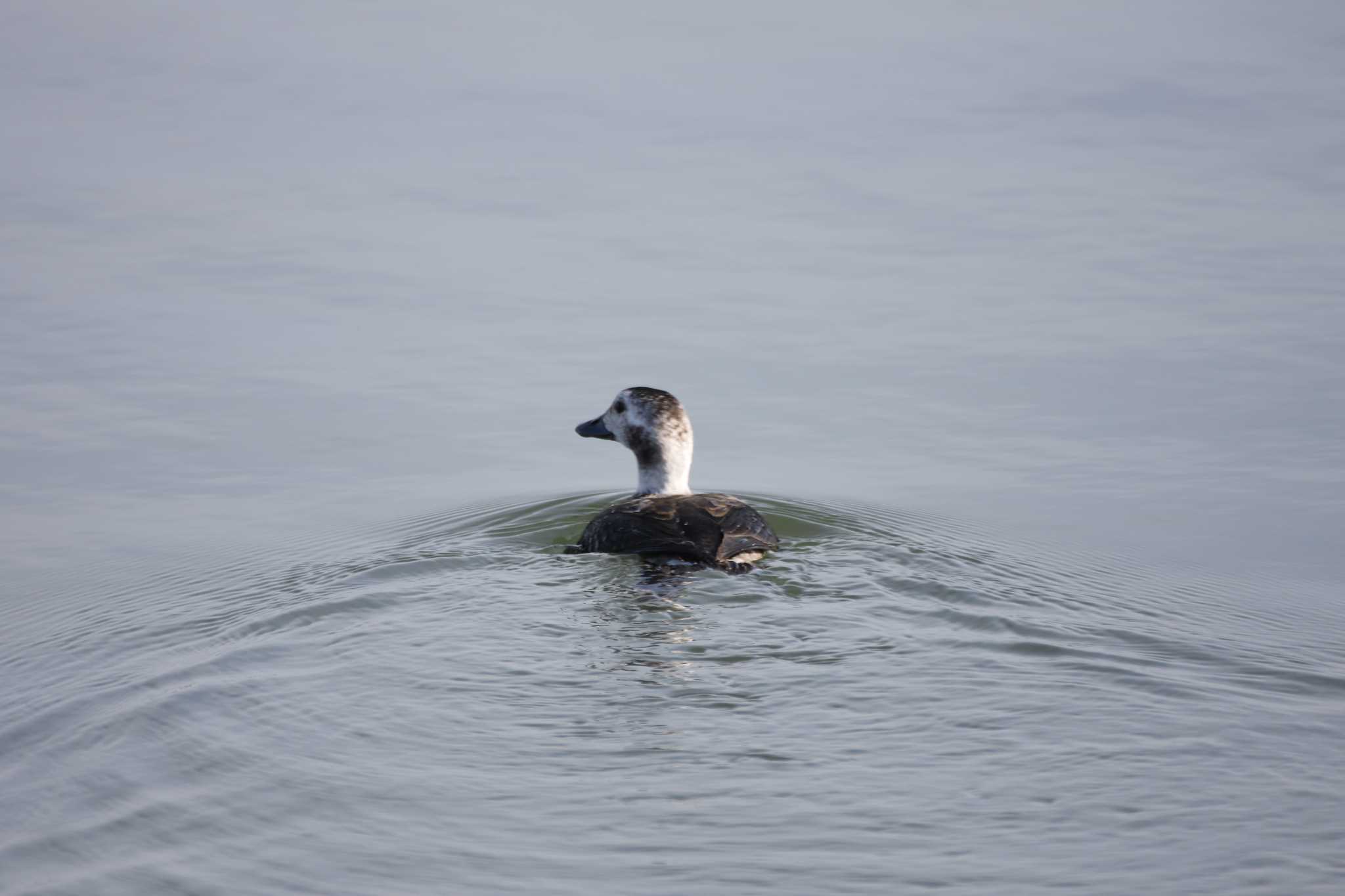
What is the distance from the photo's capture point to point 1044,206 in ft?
49.9

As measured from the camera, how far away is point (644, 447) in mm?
10680

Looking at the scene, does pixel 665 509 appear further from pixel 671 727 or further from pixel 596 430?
pixel 671 727

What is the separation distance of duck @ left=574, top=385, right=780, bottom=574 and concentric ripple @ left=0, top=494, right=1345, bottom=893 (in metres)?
0.17

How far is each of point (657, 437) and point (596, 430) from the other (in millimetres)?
723

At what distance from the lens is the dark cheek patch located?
10617 mm

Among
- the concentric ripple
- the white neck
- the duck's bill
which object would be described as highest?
the duck's bill

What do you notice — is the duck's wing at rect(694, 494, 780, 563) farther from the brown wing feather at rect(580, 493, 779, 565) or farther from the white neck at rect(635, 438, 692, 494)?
the white neck at rect(635, 438, 692, 494)

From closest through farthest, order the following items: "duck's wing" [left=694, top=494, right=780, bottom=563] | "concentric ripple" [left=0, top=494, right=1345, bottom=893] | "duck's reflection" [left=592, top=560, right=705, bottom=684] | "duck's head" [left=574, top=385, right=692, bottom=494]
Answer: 1. "concentric ripple" [left=0, top=494, right=1345, bottom=893]
2. "duck's reflection" [left=592, top=560, right=705, bottom=684]
3. "duck's wing" [left=694, top=494, right=780, bottom=563]
4. "duck's head" [left=574, top=385, right=692, bottom=494]

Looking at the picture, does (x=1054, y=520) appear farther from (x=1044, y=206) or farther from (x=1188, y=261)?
(x=1044, y=206)

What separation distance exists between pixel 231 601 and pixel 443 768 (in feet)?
9.53

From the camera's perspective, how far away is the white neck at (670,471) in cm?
1060

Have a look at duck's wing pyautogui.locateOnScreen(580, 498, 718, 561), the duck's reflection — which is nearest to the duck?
duck's wing pyautogui.locateOnScreen(580, 498, 718, 561)

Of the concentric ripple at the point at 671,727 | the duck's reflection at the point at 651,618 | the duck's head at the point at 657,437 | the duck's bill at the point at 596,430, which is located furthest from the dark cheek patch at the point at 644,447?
the duck's reflection at the point at 651,618

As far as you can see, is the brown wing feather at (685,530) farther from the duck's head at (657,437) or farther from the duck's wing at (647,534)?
the duck's head at (657,437)
